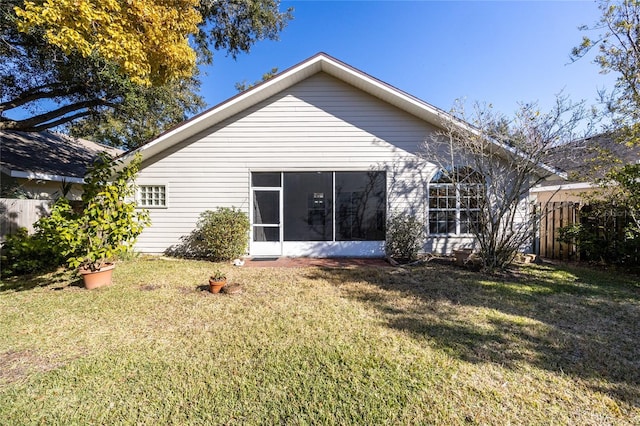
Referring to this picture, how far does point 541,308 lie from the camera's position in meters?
4.51

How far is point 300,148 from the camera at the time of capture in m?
8.56

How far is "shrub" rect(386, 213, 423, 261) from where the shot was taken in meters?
8.02

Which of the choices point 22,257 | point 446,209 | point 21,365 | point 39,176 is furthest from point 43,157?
point 446,209

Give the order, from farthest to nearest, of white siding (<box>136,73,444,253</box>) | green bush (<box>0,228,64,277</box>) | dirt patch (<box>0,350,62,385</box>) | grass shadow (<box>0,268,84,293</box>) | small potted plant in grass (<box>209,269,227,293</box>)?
white siding (<box>136,73,444,253</box>)
green bush (<box>0,228,64,277</box>)
grass shadow (<box>0,268,84,293</box>)
small potted plant in grass (<box>209,269,227,293</box>)
dirt patch (<box>0,350,62,385</box>)

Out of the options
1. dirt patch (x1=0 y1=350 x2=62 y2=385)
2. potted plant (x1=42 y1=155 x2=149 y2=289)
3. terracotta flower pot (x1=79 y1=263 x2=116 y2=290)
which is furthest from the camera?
terracotta flower pot (x1=79 y1=263 x2=116 y2=290)

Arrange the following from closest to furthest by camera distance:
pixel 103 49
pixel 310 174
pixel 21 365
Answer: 1. pixel 21 365
2. pixel 103 49
3. pixel 310 174

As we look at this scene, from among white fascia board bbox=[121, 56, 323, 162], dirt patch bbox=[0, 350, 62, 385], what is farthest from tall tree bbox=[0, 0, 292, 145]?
dirt patch bbox=[0, 350, 62, 385]

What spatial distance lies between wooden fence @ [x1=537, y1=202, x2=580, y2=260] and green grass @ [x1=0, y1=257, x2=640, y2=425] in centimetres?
318

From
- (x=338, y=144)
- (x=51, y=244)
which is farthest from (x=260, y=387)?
(x=338, y=144)

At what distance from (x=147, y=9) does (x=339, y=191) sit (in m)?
6.54

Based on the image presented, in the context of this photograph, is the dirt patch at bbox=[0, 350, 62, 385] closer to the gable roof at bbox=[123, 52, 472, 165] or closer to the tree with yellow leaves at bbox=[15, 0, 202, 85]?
the tree with yellow leaves at bbox=[15, 0, 202, 85]

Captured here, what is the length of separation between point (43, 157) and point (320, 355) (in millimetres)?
13785

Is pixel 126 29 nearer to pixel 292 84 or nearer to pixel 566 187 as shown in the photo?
pixel 292 84

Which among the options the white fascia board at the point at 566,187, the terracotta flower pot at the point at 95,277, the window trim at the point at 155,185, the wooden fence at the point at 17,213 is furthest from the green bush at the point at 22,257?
the white fascia board at the point at 566,187
